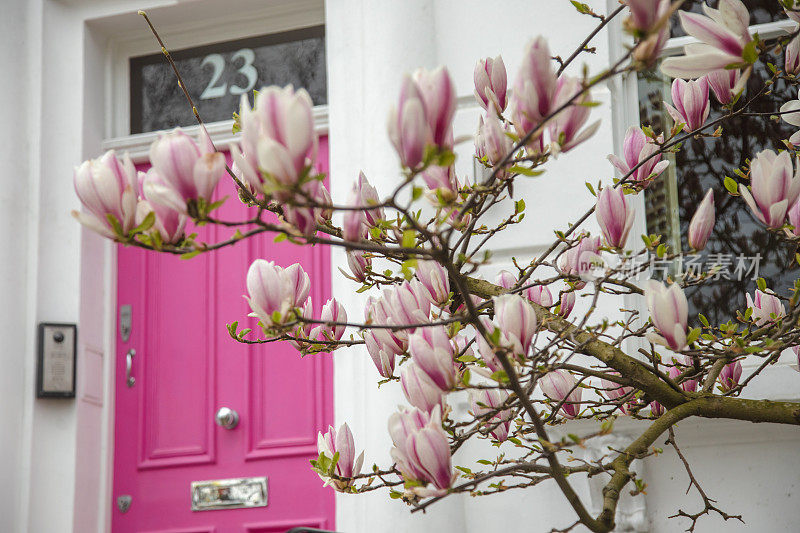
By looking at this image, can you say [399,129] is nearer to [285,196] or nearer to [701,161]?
[285,196]

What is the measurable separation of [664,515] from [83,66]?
2968mm

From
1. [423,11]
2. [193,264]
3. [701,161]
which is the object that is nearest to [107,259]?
[193,264]

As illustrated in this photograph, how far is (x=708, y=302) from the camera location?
283cm

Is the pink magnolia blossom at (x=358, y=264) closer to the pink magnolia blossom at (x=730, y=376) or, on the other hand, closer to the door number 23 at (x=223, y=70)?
the pink magnolia blossom at (x=730, y=376)

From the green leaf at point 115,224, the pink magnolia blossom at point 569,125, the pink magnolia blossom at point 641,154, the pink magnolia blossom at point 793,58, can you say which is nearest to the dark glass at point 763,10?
the pink magnolia blossom at point 793,58

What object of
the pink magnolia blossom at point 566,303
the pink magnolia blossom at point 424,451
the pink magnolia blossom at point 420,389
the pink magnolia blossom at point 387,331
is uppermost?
the pink magnolia blossom at point 566,303

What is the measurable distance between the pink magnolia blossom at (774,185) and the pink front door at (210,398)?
2304 millimetres

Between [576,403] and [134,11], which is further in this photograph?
[134,11]

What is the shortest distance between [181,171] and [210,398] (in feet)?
8.98

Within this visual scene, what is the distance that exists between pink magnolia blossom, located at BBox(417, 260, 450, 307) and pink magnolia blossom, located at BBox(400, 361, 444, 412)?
206 millimetres

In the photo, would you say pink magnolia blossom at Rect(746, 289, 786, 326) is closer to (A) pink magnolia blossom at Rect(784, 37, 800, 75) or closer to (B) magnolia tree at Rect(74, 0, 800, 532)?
(B) magnolia tree at Rect(74, 0, 800, 532)

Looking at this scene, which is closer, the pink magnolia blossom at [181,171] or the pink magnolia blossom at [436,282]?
the pink magnolia blossom at [181,171]

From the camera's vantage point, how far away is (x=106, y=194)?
98cm

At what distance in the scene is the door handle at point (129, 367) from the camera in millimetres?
3639
